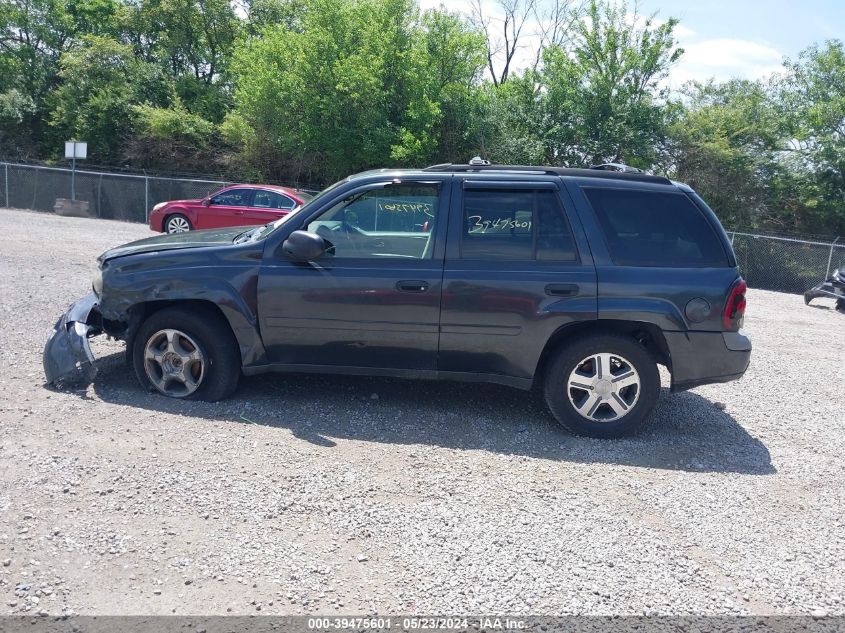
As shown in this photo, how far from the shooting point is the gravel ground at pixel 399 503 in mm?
3396

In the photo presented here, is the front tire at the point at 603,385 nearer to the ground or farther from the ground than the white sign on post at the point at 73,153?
nearer to the ground

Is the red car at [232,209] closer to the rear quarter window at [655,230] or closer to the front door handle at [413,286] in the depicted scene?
the front door handle at [413,286]

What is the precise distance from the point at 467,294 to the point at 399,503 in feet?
5.72

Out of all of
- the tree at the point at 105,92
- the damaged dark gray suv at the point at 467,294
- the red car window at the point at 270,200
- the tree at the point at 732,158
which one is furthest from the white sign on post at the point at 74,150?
the damaged dark gray suv at the point at 467,294

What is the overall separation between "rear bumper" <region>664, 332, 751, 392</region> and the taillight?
76 millimetres

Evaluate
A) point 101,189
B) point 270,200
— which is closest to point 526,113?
point 270,200

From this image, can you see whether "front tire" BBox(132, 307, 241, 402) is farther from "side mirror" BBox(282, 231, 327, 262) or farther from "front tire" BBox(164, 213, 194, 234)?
"front tire" BBox(164, 213, 194, 234)

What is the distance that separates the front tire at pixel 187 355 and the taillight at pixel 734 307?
12.0ft

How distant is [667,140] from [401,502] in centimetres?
2260

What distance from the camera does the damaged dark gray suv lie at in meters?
5.38

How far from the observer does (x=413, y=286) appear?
17.7ft

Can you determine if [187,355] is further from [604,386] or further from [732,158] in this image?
[732,158]

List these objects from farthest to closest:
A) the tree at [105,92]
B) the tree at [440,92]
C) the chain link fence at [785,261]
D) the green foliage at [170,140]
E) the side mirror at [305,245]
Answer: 1. the tree at [105,92]
2. the green foliage at [170,140]
3. the tree at [440,92]
4. the chain link fence at [785,261]
5. the side mirror at [305,245]

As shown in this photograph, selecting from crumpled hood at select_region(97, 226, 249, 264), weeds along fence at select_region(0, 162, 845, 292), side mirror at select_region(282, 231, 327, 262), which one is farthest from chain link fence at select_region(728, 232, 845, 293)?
side mirror at select_region(282, 231, 327, 262)
